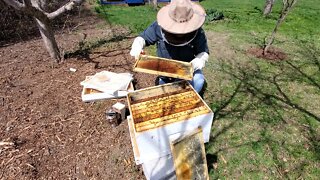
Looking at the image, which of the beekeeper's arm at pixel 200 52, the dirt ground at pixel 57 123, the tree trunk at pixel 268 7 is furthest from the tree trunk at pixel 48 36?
the tree trunk at pixel 268 7

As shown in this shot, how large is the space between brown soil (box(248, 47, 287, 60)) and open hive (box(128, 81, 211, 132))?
4.40 meters

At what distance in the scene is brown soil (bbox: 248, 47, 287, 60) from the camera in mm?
7273

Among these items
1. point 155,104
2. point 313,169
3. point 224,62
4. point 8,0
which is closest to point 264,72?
point 224,62

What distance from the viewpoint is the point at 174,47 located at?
14.2 feet

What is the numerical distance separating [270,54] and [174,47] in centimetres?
428

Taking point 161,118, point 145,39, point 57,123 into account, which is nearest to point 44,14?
point 57,123

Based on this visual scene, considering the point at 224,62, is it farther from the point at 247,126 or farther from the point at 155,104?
the point at 155,104

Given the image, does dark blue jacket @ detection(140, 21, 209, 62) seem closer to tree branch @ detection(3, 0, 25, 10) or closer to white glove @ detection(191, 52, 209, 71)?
white glove @ detection(191, 52, 209, 71)

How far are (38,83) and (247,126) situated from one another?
4.34 metres

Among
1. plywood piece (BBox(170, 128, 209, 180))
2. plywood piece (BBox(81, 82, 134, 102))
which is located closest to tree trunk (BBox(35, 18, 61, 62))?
plywood piece (BBox(81, 82, 134, 102))

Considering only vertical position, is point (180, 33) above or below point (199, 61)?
above

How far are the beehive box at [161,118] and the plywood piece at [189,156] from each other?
121 millimetres

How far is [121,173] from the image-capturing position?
3.76 meters

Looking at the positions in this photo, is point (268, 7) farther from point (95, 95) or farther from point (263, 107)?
point (95, 95)
